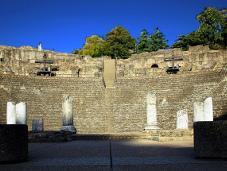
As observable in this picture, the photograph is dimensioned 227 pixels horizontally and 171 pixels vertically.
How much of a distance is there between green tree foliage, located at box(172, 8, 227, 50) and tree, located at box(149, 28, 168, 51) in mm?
8394

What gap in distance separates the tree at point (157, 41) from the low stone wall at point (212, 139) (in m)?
54.1

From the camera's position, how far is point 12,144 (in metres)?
9.09

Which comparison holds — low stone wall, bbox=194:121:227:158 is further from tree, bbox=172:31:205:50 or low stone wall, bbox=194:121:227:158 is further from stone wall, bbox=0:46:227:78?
tree, bbox=172:31:205:50

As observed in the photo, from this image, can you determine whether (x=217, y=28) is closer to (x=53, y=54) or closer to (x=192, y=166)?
(x=53, y=54)

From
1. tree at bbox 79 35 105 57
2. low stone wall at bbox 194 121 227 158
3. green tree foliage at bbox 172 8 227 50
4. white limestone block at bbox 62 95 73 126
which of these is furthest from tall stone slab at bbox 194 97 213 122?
tree at bbox 79 35 105 57

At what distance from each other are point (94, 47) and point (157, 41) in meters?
10.2

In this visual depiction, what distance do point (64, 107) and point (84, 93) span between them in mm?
10947

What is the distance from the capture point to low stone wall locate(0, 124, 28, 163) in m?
8.96

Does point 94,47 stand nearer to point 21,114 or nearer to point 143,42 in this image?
point 143,42

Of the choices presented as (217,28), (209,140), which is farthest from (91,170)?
(217,28)

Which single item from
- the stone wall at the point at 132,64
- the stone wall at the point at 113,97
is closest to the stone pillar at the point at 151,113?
the stone wall at the point at 113,97

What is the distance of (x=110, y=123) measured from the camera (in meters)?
30.7

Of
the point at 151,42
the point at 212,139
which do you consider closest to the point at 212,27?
the point at 151,42

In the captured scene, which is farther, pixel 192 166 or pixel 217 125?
pixel 217 125
